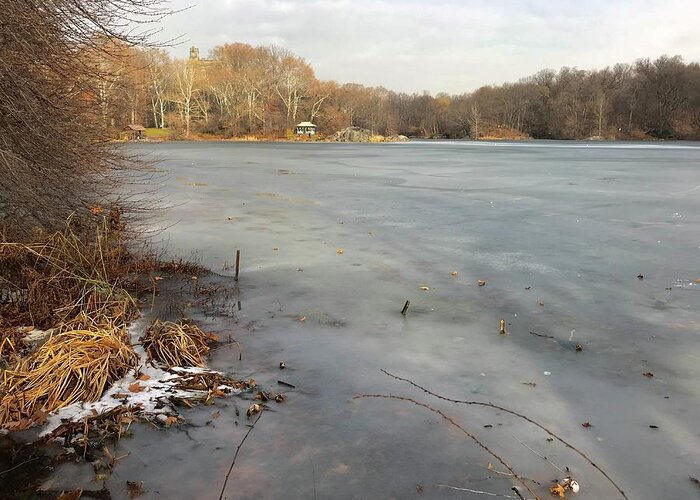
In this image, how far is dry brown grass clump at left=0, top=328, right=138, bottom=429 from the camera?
436 centimetres

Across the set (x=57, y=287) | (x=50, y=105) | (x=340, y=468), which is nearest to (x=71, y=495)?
(x=340, y=468)

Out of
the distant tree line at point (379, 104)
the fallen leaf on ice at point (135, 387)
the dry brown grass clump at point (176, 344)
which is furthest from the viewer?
the distant tree line at point (379, 104)

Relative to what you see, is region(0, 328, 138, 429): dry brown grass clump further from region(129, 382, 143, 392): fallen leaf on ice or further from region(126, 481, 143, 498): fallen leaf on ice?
region(126, 481, 143, 498): fallen leaf on ice

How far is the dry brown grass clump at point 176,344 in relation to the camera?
5383 millimetres

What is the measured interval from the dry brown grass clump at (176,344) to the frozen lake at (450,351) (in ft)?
0.89

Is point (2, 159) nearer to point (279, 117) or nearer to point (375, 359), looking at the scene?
point (375, 359)

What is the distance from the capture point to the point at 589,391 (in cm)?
486

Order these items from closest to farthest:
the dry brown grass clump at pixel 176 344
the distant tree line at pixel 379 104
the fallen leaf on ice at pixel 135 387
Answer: the fallen leaf on ice at pixel 135 387, the dry brown grass clump at pixel 176 344, the distant tree line at pixel 379 104

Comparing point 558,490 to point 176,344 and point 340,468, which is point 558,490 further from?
point 176,344

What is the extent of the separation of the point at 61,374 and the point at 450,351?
3.61m

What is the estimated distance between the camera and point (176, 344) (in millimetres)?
5465

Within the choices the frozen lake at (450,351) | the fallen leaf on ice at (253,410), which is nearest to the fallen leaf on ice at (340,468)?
the frozen lake at (450,351)

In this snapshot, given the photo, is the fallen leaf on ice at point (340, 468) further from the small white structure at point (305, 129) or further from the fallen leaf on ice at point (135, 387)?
the small white structure at point (305, 129)

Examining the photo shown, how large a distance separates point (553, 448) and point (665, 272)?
227 inches
